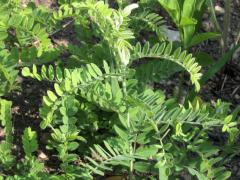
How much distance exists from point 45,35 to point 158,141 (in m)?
0.52

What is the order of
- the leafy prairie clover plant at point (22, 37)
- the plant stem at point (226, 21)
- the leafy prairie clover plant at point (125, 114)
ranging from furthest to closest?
1. the plant stem at point (226, 21)
2. the leafy prairie clover plant at point (22, 37)
3. the leafy prairie clover plant at point (125, 114)

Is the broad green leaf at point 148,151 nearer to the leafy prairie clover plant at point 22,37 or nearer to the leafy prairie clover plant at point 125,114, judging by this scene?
the leafy prairie clover plant at point 125,114

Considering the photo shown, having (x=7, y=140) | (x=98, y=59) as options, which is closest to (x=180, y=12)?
(x=98, y=59)

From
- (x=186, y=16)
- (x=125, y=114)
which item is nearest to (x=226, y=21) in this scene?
(x=186, y=16)

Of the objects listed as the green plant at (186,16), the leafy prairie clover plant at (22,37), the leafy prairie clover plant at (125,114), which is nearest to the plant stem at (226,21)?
the green plant at (186,16)

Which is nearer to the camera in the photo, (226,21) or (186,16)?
(186,16)

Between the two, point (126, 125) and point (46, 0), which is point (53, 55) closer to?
point (126, 125)

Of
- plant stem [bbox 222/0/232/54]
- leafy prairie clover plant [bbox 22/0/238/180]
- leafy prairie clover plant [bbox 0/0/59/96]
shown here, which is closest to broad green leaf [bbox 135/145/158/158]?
leafy prairie clover plant [bbox 22/0/238/180]

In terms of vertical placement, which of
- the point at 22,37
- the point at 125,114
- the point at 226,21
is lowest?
the point at 125,114

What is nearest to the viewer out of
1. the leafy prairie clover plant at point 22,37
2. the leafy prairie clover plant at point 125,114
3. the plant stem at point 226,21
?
the leafy prairie clover plant at point 125,114

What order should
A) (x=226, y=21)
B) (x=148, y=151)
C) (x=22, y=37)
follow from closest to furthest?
(x=148, y=151) < (x=22, y=37) < (x=226, y=21)

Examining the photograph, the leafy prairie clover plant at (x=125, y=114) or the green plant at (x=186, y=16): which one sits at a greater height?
the green plant at (x=186, y=16)

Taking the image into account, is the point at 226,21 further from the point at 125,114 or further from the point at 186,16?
the point at 125,114

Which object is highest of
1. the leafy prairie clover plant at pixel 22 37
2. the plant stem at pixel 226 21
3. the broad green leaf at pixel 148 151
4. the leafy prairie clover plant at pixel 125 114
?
the plant stem at pixel 226 21
